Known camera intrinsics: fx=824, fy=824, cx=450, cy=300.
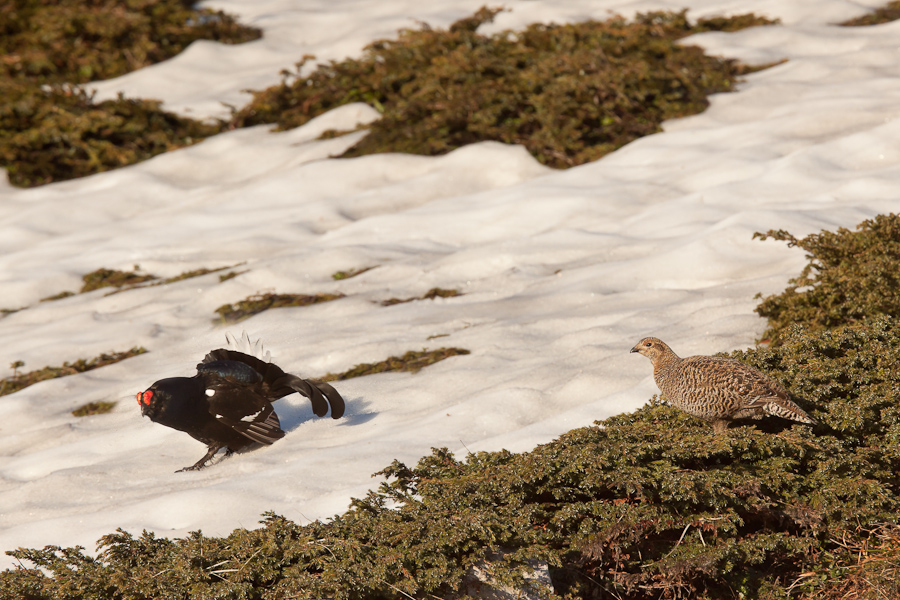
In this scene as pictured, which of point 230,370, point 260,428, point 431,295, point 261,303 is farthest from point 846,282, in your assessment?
point 261,303

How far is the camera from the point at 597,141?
42.0 feet

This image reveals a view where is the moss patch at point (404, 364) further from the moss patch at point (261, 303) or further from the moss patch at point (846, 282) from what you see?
the moss patch at point (846, 282)

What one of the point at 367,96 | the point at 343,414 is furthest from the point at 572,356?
the point at 367,96

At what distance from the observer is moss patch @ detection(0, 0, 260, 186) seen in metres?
14.3

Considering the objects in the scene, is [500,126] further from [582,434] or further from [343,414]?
[582,434]

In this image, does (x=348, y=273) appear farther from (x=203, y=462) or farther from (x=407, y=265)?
(x=203, y=462)

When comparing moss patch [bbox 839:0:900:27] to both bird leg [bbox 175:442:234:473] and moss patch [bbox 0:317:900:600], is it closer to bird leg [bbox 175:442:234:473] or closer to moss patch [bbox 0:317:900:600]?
moss patch [bbox 0:317:900:600]

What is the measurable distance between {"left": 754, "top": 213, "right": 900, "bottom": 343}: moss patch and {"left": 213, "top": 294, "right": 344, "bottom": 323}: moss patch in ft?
15.5

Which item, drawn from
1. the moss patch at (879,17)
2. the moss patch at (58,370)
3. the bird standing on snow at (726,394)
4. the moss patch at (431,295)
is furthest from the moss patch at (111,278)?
the moss patch at (879,17)

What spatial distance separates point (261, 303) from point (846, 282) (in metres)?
5.86

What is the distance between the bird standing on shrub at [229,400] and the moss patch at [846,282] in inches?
139

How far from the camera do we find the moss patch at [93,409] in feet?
24.5

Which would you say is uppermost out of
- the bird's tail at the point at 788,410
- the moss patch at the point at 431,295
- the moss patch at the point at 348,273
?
the bird's tail at the point at 788,410

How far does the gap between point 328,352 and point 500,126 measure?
21.6ft
